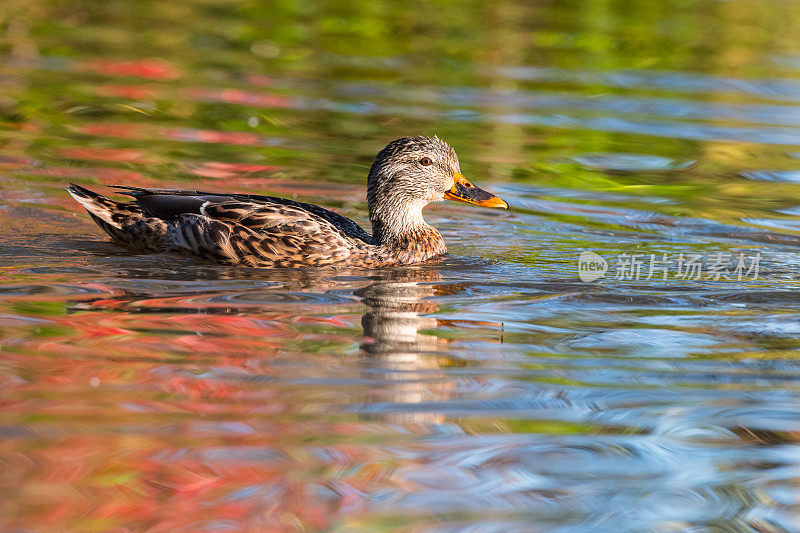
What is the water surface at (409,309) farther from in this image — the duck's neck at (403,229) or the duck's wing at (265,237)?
the duck's neck at (403,229)

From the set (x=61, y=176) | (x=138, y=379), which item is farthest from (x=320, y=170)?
(x=138, y=379)

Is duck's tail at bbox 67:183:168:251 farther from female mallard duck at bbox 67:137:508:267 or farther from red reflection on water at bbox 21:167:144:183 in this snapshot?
red reflection on water at bbox 21:167:144:183

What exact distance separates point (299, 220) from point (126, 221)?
1361mm

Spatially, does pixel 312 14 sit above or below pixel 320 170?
above

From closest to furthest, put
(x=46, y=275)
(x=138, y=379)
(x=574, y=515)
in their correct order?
(x=574, y=515) < (x=138, y=379) < (x=46, y=275)

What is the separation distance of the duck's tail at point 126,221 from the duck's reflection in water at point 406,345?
1.74 meters

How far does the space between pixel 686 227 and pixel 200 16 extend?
34.6ft

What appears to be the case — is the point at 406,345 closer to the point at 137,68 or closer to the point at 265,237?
the point at 265,237

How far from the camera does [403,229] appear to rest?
888 centimetres

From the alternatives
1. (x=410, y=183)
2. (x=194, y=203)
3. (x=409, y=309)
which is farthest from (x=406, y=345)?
(x=194, y=203)

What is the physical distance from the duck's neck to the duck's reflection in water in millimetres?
388

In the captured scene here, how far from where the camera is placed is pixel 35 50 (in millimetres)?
15141

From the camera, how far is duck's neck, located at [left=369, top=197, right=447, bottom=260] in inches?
345

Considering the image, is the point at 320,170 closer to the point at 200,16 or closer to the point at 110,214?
the point at 110,214
